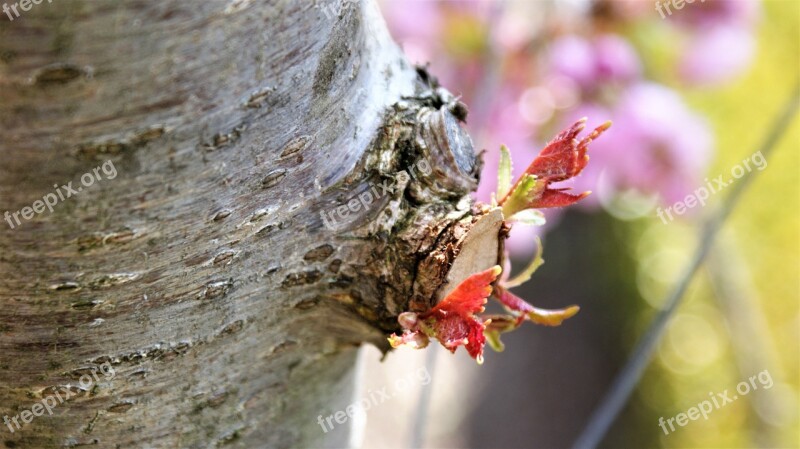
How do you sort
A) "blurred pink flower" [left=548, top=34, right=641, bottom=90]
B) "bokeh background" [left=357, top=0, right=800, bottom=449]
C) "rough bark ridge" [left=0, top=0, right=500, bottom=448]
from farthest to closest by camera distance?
"bokeh background" [left=357, top=0, right=800, bottom=449], "blurred pink flower" [left=548, top=34, right=641, bottom=90], "rough bark ridge" [left=0, top=0, right=500, bottom=448]

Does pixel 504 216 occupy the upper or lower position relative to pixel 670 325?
lower

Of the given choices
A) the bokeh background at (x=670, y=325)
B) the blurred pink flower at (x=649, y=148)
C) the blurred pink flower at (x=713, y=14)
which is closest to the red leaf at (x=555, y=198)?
the blurred pink flower at (x=649, y=148)

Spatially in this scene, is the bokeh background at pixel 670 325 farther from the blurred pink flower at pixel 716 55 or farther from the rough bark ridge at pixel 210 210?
the rough bark ridge at pixel 210 210

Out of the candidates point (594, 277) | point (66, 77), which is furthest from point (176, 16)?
point (594, 277)

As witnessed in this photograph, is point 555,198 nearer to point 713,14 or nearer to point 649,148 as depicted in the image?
point 649,148

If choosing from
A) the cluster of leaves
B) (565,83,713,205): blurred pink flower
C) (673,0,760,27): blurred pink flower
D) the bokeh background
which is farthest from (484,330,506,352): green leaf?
the bokeh background

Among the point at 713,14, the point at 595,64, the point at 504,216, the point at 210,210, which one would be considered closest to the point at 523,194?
the point at 504,216

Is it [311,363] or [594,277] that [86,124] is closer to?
[311,363]

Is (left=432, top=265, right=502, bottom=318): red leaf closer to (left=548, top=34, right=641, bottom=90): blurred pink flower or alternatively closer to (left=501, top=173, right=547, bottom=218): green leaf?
(left=501, top=173, right=547, bottom=218): green leaf
